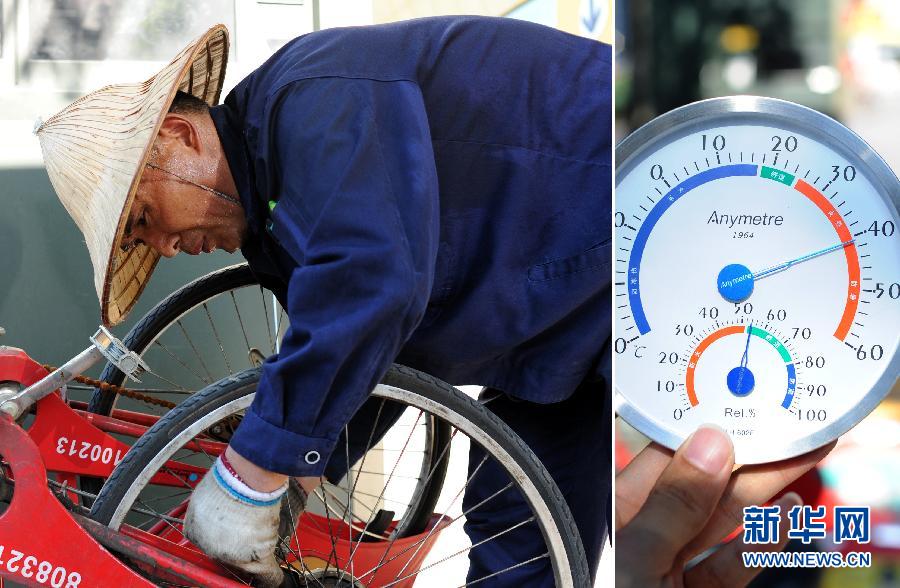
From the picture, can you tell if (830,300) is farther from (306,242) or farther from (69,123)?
(69,123)

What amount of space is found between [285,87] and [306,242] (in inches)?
8.8

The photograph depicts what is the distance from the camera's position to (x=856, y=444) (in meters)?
1.10

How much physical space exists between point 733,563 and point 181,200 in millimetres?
972

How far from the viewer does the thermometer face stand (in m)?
1.10

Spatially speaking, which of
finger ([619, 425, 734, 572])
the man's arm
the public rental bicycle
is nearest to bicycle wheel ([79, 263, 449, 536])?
the public rental bicycle

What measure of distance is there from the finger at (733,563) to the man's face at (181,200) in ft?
2.95

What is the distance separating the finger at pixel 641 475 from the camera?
1173 mm

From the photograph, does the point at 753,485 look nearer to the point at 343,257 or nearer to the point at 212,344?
the point at 343,257

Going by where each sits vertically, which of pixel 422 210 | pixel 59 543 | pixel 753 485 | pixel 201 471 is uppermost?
pixel 422 210

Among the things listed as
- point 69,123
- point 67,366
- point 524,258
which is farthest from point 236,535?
point 69,123

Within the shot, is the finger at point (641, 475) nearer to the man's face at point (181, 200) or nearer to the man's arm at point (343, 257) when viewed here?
the man's arm at point (343, 257)

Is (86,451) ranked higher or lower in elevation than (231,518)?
lower

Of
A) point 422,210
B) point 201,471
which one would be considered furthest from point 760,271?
point 201,471

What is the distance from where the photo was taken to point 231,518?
57.0 inches
